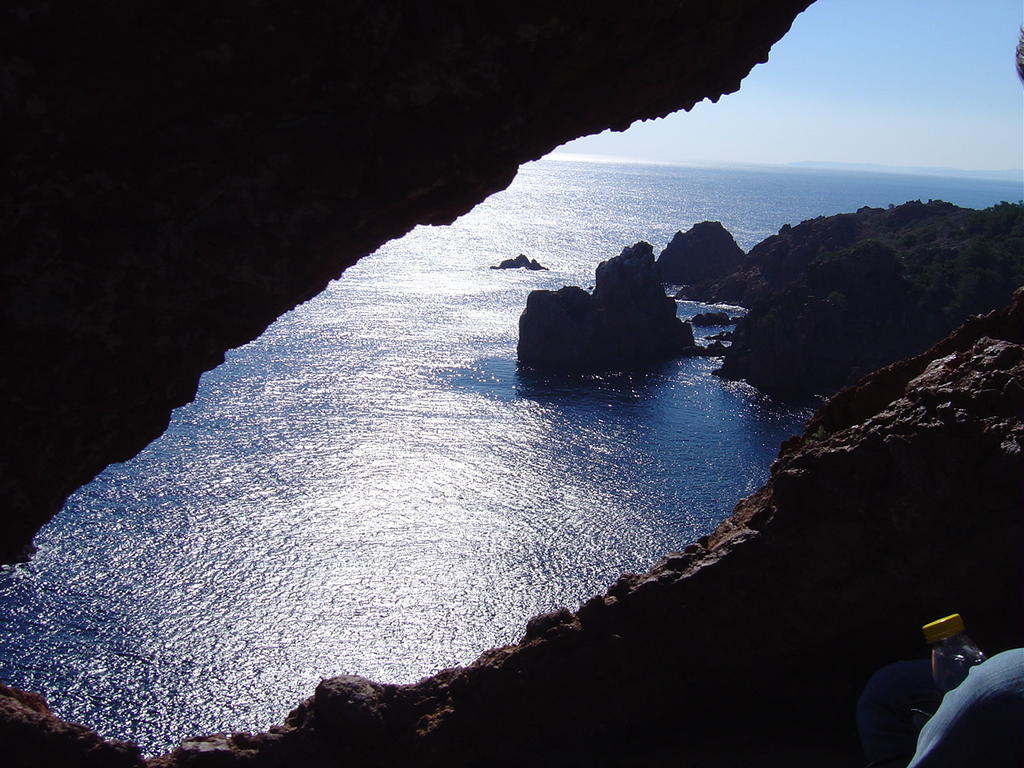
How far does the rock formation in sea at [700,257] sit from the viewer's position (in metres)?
136

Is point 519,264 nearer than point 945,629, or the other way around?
point 945,629

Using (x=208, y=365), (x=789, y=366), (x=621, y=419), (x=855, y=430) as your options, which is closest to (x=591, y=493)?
(x=621, y=419)

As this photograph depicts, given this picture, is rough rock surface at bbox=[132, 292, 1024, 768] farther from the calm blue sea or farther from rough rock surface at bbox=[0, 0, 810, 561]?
the calm blue sea

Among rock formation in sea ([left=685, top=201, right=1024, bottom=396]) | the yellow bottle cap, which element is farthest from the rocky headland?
rock formation in sea ([left=685, top=201, right=1024, bottom=396])

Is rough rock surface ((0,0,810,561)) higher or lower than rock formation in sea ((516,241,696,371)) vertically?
higher

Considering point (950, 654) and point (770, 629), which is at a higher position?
point (950, 654)

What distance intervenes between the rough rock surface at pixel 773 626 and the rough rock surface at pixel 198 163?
528 centimetres

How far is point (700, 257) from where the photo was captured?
451 ft

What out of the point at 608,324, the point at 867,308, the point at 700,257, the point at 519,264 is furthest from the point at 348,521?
the point at 519,264

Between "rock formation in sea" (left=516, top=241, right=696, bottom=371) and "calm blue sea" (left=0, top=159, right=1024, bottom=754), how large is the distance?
3.57 meters

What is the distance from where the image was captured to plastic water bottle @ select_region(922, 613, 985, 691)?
596 cm

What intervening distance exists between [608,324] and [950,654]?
84.5 m

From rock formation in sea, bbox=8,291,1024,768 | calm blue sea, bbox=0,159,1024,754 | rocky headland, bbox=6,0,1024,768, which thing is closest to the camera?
rocky headland, bbox=6,0,1024,768

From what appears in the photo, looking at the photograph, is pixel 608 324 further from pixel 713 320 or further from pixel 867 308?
pixel 713 320
